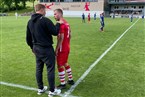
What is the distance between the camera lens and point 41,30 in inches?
238

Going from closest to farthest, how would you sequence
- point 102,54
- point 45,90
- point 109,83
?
point 45,90, point 109,83, point 102,54

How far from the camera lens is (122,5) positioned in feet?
295

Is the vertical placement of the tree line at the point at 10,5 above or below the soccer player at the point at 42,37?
below

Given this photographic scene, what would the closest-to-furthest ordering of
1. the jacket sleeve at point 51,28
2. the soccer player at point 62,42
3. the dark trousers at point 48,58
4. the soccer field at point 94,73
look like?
1. the jacket sleeve at point 51,28
2. the dark trousers at point 48,58
3. the soccer player at point 62,42
4. the soccer field at point 94,73

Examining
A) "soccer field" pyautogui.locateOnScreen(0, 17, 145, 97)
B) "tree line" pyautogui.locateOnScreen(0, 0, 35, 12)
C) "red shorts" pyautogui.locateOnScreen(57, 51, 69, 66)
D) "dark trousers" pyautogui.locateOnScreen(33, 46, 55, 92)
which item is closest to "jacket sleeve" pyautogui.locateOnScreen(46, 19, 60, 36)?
"dark trousers" pyautogui.locateOnScreen(33, 46, 55, 92)

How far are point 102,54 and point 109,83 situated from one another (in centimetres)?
468

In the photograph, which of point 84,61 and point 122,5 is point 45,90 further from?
point 122,5

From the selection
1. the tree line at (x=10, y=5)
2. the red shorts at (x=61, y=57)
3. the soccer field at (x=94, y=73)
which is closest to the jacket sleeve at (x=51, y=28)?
the red shorts at (x=61, y=57)

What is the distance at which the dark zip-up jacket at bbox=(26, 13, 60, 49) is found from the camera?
598cm

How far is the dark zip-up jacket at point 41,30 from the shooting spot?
598 cm

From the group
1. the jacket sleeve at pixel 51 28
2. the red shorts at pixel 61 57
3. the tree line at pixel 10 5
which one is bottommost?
the tree line at pixel 10 5

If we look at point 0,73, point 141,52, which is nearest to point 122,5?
point 141,52

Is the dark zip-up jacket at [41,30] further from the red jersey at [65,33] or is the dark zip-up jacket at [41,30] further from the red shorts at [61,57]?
the red shorts at [61,57]

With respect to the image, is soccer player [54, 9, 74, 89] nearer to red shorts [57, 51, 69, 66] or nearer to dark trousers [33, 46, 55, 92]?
red shorts [57, 51, 69, 66]
